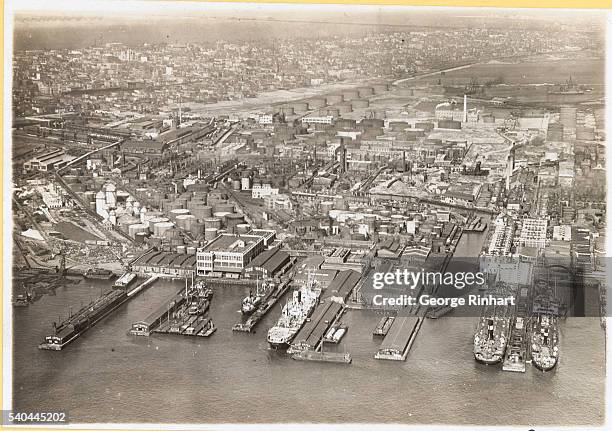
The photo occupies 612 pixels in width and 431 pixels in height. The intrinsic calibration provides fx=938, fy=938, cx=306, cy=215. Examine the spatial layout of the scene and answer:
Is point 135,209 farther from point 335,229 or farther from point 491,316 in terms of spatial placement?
point 491,316

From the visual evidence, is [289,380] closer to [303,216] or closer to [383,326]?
[383,326]

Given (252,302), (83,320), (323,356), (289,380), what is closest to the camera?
(289,380)

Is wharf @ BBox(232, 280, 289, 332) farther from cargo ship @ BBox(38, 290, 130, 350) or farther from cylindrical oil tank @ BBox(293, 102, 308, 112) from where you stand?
cylindrical oil tank @ BBox(293, 102, 308, 112)

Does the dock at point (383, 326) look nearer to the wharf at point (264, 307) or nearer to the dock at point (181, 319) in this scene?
the wharf at point (264, 307)

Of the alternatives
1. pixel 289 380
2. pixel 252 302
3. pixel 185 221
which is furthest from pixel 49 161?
pixel 289 380

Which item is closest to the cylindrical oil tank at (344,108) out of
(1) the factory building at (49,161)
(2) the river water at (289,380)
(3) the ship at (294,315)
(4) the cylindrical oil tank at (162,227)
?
(3) the ship at (294,315)

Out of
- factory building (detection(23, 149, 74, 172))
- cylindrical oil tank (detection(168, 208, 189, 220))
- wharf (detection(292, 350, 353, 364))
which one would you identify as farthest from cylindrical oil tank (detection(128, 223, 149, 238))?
wharf (detection(292, 350, 353, 364))
